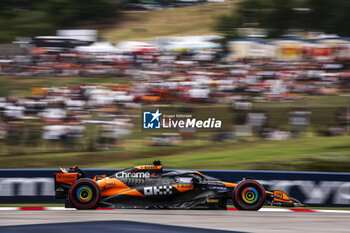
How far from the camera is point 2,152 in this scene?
14.1 metres

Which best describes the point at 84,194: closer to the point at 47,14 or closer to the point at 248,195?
the point at 248,195

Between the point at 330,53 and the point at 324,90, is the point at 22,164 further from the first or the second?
the point at 330,53

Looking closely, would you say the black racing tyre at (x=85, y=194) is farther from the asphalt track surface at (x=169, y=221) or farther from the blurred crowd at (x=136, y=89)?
the blurred crowd at (x=136, y=89)

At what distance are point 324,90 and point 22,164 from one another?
9.49m

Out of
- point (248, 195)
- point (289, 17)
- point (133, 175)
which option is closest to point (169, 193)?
point (133, 175)

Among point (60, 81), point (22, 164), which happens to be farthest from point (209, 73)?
point (22, 164)

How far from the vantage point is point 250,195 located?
9.43 m

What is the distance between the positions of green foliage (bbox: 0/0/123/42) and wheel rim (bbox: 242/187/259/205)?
16.4m

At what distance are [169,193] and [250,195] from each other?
1.57 metres

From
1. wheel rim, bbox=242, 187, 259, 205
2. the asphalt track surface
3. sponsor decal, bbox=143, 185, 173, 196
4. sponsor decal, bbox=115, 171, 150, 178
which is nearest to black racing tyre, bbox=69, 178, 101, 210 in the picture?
the asphalt track surface

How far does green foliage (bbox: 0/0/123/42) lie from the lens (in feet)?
79.3

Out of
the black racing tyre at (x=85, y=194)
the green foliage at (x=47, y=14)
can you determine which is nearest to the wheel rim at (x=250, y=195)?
the black racing tyre at (x=85, y=194)

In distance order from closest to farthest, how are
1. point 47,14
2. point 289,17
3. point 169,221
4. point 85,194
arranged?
point 169,221 → point 85,194 → point 289,17 → point 47,14

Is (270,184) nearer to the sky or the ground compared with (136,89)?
nearer to the ground
